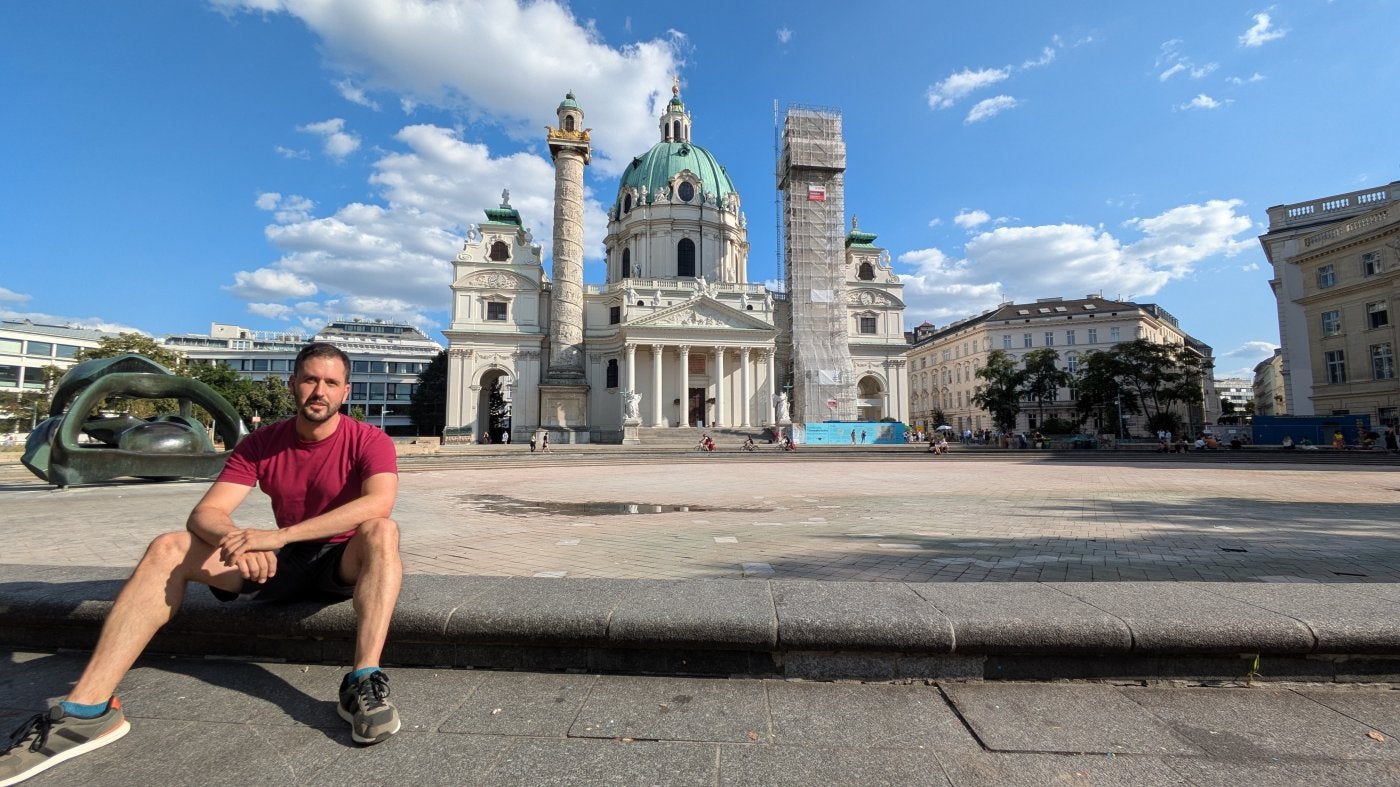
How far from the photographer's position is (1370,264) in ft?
103

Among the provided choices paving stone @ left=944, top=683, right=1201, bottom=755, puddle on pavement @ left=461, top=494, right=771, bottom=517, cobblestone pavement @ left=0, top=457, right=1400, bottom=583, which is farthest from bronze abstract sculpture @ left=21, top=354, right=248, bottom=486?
paving stone @ left=944, top=683, right=1201, bottom=755

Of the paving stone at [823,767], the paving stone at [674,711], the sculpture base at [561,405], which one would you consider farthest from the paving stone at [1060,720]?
the sculpture base at [561,405]

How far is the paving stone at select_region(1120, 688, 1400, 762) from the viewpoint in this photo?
203 cm

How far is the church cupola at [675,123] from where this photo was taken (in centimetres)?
5916

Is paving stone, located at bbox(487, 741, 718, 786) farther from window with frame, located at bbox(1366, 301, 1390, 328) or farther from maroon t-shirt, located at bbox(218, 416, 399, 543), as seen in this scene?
window with frame, located at bbox(1366, 301, 1390, 328)

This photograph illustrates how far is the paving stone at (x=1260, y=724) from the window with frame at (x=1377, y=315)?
42264 millimetres

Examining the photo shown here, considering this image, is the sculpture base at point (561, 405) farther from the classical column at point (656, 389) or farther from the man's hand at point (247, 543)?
the man's hand at point (247, 543)

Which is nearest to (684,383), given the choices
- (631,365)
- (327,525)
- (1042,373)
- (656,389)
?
(656,389)

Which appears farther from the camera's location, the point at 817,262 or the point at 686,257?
the point at 686,257

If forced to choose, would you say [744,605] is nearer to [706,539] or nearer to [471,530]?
[706,539]

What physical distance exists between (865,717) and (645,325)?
139ft

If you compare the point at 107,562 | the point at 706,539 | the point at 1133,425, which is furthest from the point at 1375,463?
the point at 1133,425

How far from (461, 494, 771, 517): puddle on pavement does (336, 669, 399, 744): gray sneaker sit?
6193 millimetres

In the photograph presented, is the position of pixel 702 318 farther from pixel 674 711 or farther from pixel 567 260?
pixel 674 711
